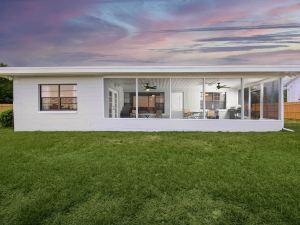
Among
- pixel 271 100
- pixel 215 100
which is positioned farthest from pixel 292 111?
pixel 215 100

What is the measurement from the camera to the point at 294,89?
28969 millimetres

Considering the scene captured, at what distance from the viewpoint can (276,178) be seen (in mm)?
4832

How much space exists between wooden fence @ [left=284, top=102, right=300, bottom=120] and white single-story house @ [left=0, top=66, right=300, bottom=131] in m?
11.2

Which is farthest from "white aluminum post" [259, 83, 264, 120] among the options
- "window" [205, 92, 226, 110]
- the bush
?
the bush

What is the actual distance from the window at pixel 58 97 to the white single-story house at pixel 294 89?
25.6m

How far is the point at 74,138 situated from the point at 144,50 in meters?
10.0

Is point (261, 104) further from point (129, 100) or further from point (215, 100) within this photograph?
point (129, 100)

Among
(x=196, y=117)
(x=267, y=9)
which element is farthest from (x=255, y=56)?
(x=196, y=117)

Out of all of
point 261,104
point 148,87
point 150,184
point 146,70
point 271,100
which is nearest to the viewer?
point 150,184

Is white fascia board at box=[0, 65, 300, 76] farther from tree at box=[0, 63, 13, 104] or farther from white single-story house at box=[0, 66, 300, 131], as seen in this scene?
tree at box=[0, 63, 13, 104]

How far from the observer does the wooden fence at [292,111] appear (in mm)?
21228

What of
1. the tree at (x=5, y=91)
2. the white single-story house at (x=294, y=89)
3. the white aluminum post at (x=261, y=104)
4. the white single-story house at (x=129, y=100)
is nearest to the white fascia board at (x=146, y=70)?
the white single-story house at (x=129, y=100)

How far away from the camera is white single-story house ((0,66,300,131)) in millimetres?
10883

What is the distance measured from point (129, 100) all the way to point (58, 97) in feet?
11.2
